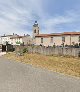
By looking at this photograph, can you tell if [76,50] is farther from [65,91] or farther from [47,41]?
[47,41]

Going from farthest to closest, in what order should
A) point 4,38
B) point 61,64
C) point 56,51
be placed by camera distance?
point 4,38 < point 56,51 < point 61,64

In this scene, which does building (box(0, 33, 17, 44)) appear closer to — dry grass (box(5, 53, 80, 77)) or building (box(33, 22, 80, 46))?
building (box(33, 22, 80, 46))

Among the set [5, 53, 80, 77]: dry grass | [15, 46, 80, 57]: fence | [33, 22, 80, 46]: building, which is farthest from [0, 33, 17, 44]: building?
[5, 53, 80, 77]: dry grass

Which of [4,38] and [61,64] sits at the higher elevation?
[4,38]

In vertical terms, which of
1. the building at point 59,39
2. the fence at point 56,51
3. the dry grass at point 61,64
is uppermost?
the building at point 59,39

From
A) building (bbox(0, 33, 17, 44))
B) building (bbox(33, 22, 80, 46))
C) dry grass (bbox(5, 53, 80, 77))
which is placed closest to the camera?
dry grass (bbox(5, 53, 80, 77))

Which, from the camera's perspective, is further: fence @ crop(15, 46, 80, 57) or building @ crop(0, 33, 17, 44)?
building @ crop(0, 33, 17, 44)

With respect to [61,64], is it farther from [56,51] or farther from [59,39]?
[59,39]

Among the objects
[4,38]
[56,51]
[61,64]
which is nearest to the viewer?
[61,64]

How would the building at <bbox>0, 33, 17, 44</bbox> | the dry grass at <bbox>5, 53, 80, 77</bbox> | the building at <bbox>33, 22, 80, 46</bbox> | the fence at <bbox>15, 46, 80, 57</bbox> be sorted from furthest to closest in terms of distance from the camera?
the building at <bbox>0, 33, 17, 44</bbox> → the building at <bbox>33, 22, 80, 46</bbox> → the fence at <bbox>15, 46, 80, 57</bbox> → the dry grass at <bbox>5, 53, 80, 77</bbox>

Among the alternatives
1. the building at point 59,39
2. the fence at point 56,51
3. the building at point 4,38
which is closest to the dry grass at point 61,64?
the fence at point 56,51

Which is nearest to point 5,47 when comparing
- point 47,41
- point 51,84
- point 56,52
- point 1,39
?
point 47,41

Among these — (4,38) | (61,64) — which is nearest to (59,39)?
(61,64)

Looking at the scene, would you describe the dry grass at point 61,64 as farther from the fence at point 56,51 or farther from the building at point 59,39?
the building at point 59,39
